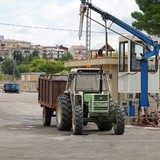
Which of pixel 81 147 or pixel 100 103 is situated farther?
pixel 100 103

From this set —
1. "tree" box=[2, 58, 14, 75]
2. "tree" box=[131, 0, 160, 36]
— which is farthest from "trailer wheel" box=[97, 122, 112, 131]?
"tree" box=[2, 58, 14, 75]

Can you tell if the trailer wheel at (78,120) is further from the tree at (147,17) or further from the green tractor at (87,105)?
the tree at (147,17)

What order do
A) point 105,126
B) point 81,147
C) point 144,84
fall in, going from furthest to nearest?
point 144,84
point 105,126
point 81,147

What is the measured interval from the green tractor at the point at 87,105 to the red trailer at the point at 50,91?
1751mm

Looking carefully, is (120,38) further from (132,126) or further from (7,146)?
(7,146)

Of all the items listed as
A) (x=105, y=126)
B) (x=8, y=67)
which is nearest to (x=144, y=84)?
(x=105, y=126)

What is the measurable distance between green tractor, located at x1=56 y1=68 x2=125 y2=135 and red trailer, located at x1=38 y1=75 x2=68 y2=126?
1.75 metres

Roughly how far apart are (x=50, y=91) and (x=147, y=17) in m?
10.5

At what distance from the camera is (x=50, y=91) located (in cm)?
2256

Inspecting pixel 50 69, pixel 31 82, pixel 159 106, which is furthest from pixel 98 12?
pixel 50 69

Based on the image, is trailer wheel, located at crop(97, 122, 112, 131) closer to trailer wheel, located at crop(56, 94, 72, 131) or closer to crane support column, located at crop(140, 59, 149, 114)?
trailer wheel, located at crop(56, 94, 72, 131)

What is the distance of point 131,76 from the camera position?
86.0 ft

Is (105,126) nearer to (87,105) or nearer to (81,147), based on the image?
(87,105)

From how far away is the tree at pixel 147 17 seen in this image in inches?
1190
